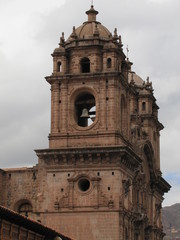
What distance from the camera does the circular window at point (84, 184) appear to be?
2413 inches

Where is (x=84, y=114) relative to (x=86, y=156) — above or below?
above

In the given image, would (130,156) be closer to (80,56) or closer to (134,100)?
(80,56)

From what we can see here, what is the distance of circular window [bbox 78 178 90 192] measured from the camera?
201 ft

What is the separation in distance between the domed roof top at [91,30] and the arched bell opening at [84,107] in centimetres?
465

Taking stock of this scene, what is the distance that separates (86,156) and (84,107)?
18.0 ft

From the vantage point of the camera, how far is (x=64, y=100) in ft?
207

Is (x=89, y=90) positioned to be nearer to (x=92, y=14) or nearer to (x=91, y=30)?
(x=91, y=30)

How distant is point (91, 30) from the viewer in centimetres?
6556

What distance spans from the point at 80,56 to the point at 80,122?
5115 mm

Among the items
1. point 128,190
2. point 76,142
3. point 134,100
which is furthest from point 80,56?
point 134,100

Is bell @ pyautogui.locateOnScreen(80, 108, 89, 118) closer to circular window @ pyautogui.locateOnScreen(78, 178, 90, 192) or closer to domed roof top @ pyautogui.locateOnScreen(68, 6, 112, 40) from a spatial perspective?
circular window @ pyautogui.locateOnScreen(78, 178, 90, 192)

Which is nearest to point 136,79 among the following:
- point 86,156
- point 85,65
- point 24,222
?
point 85,65

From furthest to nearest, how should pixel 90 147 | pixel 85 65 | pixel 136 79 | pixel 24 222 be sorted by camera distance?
pixel 136 79 < pixel 85 65 < pixel 90 147 < pixel 24 222

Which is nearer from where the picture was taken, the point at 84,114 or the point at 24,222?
the point at 24,222
